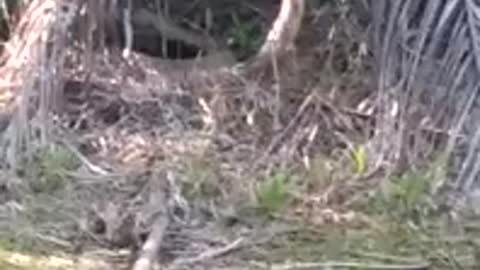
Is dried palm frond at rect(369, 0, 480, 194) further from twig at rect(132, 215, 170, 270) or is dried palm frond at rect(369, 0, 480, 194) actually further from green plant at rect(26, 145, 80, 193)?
green plant at rect(26, 145, 80, 193)

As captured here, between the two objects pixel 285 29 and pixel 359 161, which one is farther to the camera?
pixel 285 29

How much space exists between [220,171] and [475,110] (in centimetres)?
73

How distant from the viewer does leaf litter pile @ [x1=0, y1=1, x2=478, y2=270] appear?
3.21 meters

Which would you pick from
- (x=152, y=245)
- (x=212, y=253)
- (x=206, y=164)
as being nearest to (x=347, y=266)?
(x=212, y=253)

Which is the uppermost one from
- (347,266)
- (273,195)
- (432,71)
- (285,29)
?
(285,29)

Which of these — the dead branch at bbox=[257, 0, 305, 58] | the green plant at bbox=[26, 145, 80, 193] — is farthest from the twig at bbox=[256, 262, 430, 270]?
the dead branch at bbox=[257, 0, 305, 58]

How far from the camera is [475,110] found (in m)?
3.61

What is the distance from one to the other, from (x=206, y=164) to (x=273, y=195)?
296mm

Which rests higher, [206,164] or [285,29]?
[285,29]

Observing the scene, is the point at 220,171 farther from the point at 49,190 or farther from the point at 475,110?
the point at 475,110

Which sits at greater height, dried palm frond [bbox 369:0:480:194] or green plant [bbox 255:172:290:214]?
dried palm frond [bbox 369:0:480:194]

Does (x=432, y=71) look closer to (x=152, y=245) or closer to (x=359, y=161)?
(x=359, y=161)

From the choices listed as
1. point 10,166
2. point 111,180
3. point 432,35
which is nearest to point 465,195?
point 432,35

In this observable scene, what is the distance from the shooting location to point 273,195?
3.38 meters
